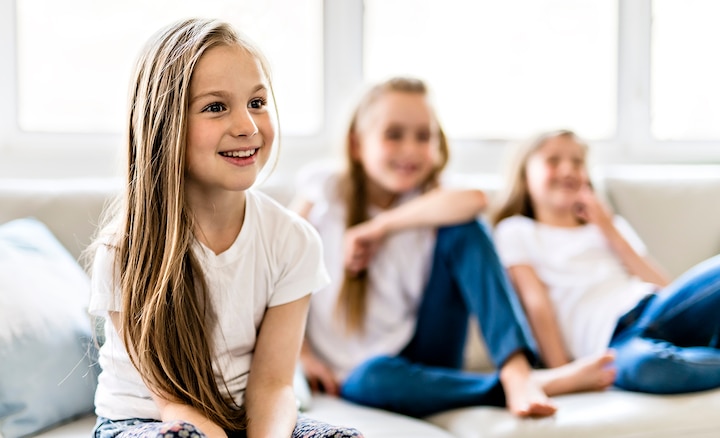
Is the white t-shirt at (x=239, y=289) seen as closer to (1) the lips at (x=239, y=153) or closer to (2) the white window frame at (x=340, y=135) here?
(1) the lips at (x=239, y=153)

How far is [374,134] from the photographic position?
196 cm

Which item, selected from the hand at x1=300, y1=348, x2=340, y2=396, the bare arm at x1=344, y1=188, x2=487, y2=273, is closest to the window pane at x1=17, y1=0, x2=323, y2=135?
the bare arm at x1=344, y1=188, x2=487, y2=273

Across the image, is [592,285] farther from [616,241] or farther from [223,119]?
[223,119]

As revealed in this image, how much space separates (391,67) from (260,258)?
1438 mm

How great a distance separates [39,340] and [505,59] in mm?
1848

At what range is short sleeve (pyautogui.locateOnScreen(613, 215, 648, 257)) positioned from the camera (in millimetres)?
2133

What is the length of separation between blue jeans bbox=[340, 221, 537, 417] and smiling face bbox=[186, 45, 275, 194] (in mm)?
627

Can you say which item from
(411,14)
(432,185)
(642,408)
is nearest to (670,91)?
(411,14)

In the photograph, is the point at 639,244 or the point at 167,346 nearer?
the point at 167,346

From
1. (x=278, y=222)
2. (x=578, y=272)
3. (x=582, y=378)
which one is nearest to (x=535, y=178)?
(x=578, y=272)

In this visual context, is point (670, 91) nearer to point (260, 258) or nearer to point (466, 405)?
point (466, 405)

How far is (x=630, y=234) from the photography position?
2.17m

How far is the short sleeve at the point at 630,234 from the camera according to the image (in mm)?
2133

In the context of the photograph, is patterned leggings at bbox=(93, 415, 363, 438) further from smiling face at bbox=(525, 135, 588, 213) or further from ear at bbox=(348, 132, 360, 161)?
smiling face at bbox=(525, 135, 588, 213)
